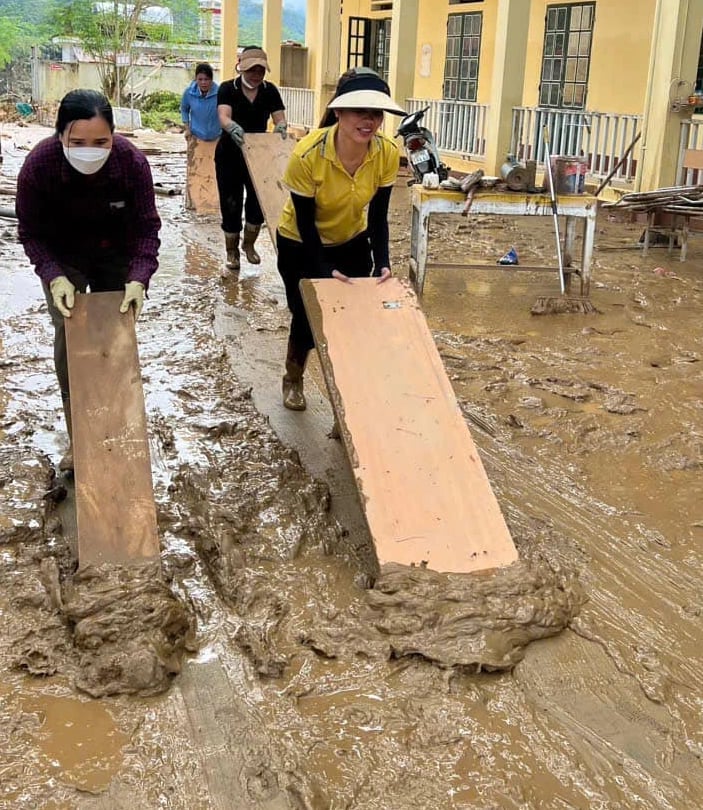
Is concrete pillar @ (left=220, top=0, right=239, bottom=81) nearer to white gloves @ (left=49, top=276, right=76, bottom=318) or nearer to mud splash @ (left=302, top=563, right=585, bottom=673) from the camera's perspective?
white gloves @ (left=49, top=276, right=76, bottom=318)

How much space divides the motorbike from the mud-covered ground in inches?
82.4

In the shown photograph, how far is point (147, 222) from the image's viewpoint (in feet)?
11.0

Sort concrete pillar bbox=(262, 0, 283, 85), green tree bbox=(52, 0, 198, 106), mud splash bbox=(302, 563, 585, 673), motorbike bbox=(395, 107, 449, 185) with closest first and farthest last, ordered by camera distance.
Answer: mud splash bbox=(302, 563, 585, 673)
motorbike bbox=(395, 107, 449, 185)
concrete pillar bbox=(262, 0, 283, 85)
green tree bbox=(52, 0, 198, 106)

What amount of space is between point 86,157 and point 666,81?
8008 millimetres

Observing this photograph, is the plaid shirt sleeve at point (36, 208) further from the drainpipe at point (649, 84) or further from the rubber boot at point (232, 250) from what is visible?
the drainpipe at point (649, 84)

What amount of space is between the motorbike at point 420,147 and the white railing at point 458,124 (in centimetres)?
655

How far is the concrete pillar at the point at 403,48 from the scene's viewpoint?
13664 mm

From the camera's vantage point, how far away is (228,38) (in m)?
19.1

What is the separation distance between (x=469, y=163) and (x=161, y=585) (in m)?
11.8

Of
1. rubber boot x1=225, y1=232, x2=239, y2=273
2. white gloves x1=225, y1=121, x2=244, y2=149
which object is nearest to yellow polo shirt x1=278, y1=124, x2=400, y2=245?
white gloves x1=225, y1=121, x2=244, y2=149

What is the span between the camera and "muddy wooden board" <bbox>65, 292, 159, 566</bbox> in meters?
2.84

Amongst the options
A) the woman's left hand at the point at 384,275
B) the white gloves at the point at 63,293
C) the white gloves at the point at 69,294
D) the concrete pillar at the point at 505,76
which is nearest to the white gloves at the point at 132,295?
the white gloves at the point at 69,294

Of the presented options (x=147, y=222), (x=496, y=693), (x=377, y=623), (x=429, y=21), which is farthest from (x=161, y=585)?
(x=429, y=21)

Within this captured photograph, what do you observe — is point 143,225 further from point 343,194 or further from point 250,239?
point 250,239
